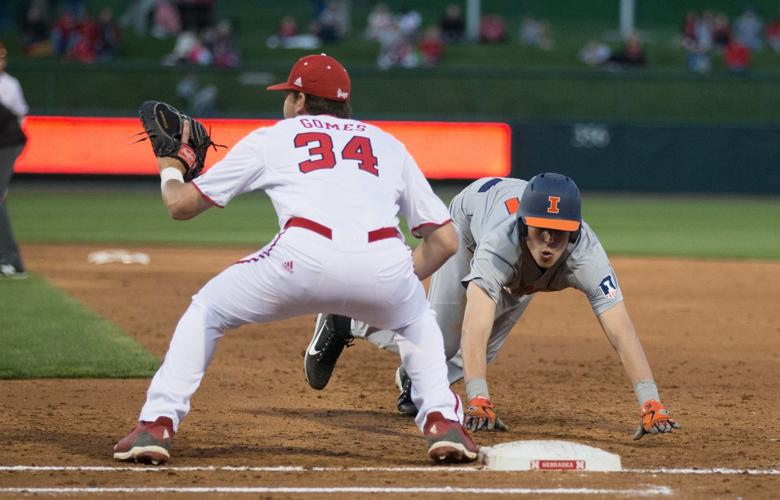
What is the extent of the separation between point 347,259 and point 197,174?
908 mm

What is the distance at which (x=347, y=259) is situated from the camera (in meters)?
4.60

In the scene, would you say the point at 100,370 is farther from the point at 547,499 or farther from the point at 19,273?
the point at 19,273

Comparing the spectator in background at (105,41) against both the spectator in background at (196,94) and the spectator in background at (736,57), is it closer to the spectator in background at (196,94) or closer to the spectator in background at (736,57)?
the spectator in background at (196,94)

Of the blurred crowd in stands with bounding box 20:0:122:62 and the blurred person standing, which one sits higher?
the blurred crowd in stands with bounding box 20:0:122:62

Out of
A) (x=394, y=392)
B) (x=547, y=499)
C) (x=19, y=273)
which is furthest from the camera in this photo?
(x=19, y=273)

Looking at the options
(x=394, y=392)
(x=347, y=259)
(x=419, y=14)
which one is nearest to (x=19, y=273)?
(x=394, y=392)

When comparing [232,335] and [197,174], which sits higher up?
[197,174]

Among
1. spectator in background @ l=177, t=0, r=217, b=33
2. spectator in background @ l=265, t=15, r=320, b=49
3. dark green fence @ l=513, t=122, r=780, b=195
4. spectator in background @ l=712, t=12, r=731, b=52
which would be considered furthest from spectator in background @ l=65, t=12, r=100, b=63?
spectator in background @ l=712, t=12, r=731, b=52

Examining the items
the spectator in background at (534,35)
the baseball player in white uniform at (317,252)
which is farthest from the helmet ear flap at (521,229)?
the spectator in background at (534,35)

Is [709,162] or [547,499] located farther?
[709,162]

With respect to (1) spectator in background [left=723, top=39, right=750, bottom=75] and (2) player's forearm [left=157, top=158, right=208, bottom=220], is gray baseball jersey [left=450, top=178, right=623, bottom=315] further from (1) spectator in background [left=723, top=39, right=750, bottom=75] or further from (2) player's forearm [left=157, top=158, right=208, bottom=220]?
(1) spectator in background [left=723, top=39, right=750, bottom=75]

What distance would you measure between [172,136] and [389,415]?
198 cm

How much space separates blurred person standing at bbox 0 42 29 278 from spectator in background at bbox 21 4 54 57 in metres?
15.3

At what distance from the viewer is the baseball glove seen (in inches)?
195
